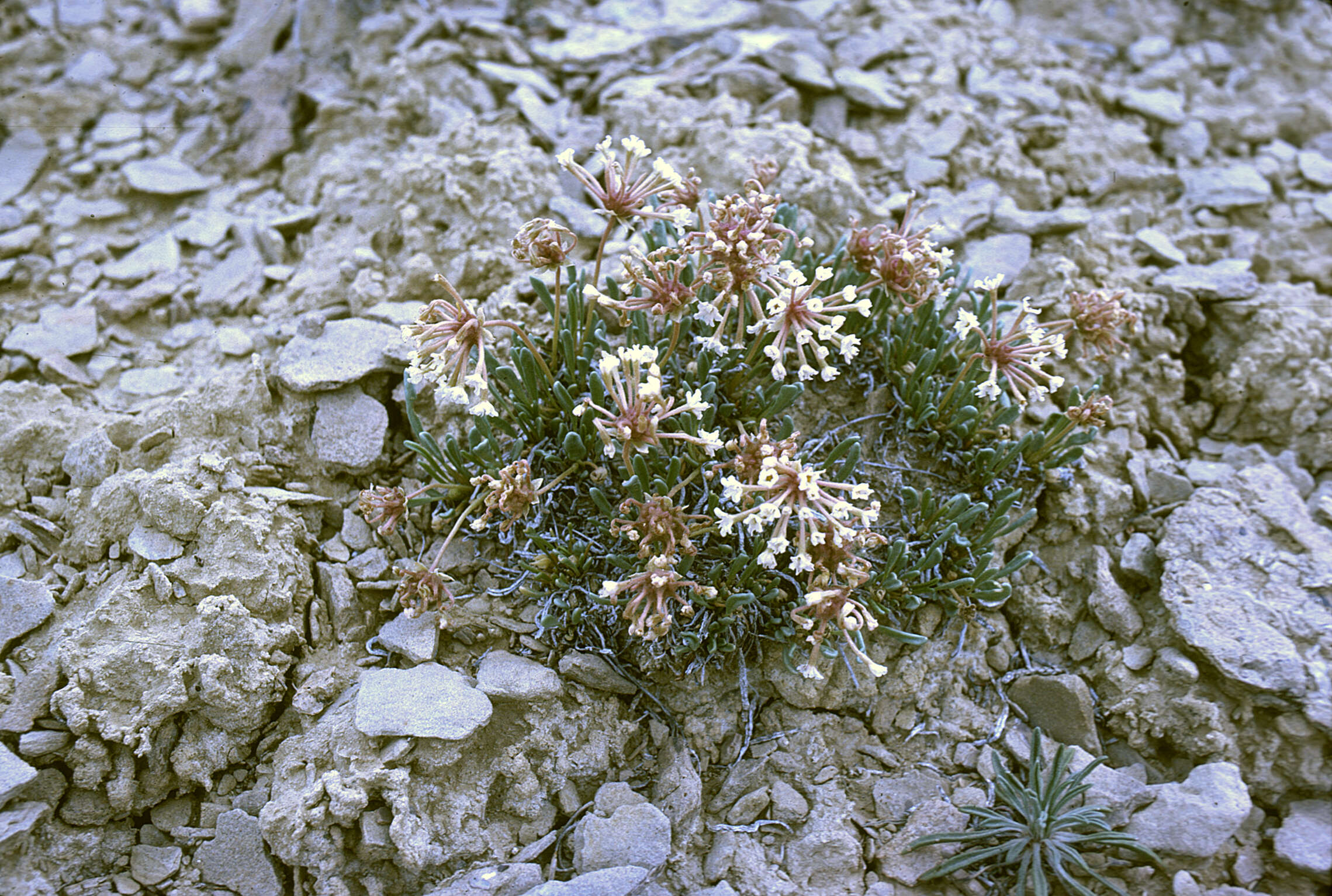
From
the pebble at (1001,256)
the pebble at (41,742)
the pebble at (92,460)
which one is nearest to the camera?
the pebble at (41,742)

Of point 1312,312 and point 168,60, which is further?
point 168,60

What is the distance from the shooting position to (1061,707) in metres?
3.54

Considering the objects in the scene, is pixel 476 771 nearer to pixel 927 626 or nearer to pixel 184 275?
pixel 927 626

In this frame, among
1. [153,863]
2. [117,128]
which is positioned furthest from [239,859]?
[117,128]

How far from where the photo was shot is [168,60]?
615 centimetres

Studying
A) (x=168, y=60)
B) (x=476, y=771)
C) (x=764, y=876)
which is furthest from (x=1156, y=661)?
(x=168, y=60)

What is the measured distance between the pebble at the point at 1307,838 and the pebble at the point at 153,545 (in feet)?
13.9

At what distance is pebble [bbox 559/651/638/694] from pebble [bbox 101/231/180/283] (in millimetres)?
3322

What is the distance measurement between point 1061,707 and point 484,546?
7.94ft

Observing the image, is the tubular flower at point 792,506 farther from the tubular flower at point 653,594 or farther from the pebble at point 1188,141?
the pebble at point 1188,141

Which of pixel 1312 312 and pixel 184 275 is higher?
pixel 1312 312

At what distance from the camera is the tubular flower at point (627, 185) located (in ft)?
10.6

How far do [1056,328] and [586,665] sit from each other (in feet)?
7.87

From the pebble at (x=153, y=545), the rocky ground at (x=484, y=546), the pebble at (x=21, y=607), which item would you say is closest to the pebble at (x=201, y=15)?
the rocky ground at (x=484, y=546)
